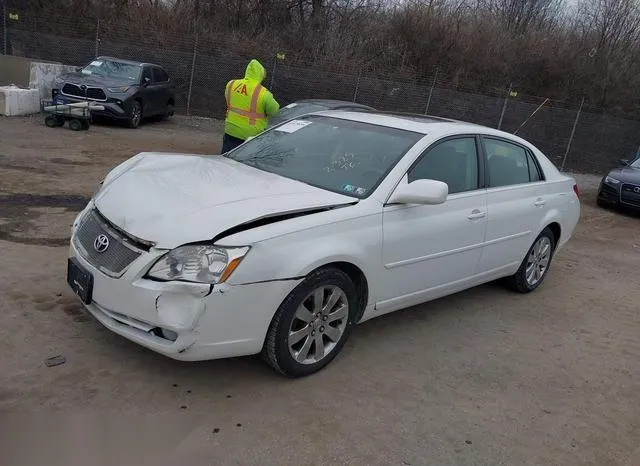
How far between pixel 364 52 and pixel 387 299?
63.0 ft

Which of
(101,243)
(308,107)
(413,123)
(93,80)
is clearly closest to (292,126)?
(413,123)

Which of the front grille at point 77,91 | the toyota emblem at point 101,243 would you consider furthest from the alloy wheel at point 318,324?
the front grille at point 77,91

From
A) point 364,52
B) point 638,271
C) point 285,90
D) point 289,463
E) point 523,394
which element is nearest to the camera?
point 289,463

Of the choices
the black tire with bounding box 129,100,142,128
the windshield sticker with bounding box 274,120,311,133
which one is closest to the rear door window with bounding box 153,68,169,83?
the black tire with bounding box 129,100,142,128

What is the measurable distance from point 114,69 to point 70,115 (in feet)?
8.53

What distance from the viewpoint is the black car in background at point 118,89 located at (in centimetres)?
1309

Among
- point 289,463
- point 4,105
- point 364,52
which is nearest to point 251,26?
point 364,52

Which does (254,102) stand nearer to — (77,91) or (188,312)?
(188,312)

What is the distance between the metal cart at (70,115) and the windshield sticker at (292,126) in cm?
892

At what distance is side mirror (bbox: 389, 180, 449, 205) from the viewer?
3811 millimetres

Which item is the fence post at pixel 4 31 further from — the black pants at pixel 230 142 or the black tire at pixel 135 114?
the black pants at pixel 230 142

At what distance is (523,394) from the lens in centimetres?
381

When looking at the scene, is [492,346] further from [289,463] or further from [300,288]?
[289,463]

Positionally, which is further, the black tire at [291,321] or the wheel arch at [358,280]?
the wheel arch at [358,280]
